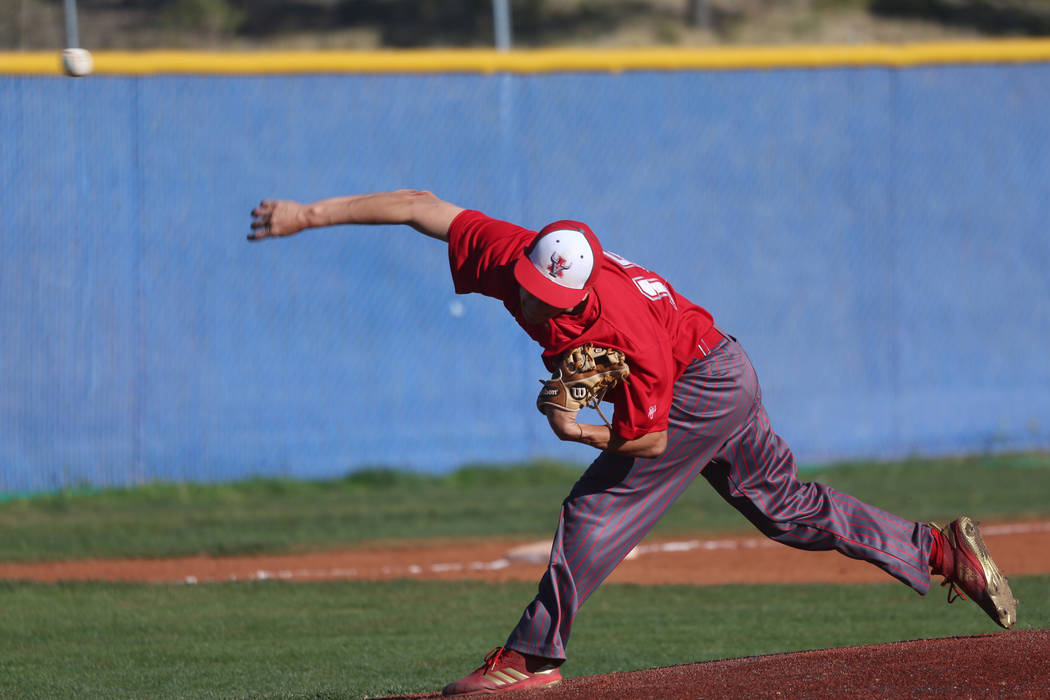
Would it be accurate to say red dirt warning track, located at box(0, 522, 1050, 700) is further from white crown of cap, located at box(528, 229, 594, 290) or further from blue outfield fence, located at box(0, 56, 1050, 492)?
blue outfield fence, located at box(0, 56, 1050, 492)

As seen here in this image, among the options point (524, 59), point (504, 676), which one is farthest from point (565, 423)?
point (524, 59)

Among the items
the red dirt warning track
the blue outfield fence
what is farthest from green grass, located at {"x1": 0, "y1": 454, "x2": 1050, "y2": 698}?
the blue outfield fence

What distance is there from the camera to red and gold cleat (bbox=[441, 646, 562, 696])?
4.23 m

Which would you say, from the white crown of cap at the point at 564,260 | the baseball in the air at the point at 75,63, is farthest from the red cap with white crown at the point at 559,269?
the baseball in the air at the point at 75,63

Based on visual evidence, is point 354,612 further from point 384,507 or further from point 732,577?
point 384,507

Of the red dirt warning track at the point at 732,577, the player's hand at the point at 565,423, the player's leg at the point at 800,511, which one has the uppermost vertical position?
the player's hand at the point at 565,423

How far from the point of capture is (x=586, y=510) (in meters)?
4.32

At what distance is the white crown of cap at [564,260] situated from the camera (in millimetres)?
3840

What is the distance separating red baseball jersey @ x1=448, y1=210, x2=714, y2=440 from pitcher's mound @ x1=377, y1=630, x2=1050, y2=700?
2.74ft

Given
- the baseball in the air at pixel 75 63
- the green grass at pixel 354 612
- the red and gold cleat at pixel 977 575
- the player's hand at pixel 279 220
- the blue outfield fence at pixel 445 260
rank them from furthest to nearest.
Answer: the blue outfield fence at pixel 445 260 < the baseball in the air at pixel 75 63 < the green grass at pixel 354 612 < the red and gold cleat at pixel 977 575 < the player's hand at pixel 279 220

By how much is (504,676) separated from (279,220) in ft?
5.57

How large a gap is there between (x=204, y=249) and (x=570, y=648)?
729cm

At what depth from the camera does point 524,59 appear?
41.8ft

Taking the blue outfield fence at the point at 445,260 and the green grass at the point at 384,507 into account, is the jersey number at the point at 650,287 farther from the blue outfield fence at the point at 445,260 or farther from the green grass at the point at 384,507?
the blue outfield fence at the point at 445,260
